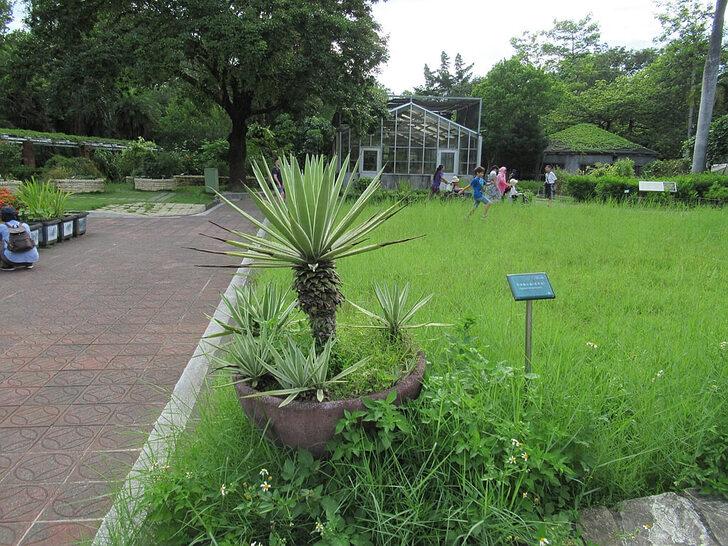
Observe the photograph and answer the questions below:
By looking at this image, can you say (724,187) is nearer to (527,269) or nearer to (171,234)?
(527,269)

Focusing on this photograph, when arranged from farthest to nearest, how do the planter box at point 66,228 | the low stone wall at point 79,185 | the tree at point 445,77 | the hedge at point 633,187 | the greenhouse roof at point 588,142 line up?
the tree at point 445,77 → the greenhouse roof at point 588,142 → the low stone wall at point 79,185 → the hedge at point 633,187 → the planter box at point 66,228

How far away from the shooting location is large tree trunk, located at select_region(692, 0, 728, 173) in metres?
16.1

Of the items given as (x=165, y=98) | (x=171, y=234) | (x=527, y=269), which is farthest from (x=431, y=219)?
(x=165, y=98)

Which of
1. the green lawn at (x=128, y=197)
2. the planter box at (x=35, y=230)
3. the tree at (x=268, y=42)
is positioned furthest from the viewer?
the green lawn at (x=128, y=197)

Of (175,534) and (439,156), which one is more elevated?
(439,156)

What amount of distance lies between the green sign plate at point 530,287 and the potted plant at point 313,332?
69 cm

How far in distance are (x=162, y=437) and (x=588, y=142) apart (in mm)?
36000

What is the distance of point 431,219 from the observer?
11.2 metres

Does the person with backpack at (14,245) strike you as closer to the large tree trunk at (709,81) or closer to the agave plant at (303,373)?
the agave plant at (303,373)

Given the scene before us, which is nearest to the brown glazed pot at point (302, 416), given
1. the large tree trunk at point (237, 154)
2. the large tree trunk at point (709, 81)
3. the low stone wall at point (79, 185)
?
the large tree trunk at point (709, 81)

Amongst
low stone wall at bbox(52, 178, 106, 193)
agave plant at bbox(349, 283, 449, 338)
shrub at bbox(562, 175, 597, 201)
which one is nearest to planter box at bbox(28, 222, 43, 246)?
agave plant at bbox(349, 283, 449, 338)

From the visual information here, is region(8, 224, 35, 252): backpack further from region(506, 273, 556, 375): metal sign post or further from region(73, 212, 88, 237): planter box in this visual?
region(506, 273, 556, 375): metal sign post

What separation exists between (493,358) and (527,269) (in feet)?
11.6

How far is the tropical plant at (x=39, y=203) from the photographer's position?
375 inches
